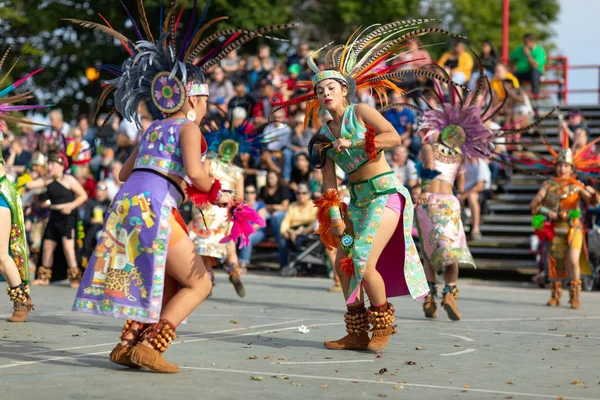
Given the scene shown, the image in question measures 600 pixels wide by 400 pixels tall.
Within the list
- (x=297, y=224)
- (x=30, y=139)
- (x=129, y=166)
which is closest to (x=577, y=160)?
(x=297, y=224)

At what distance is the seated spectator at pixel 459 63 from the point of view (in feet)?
64.1

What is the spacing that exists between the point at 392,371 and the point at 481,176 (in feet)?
36.9

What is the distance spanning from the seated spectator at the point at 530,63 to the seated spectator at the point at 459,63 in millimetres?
1689

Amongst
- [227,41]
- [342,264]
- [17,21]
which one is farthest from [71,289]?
[17,21]

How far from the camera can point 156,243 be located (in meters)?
6.40

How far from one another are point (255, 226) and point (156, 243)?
10.7 meters

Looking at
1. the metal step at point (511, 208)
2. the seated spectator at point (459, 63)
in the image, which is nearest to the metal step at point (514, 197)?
the metal step at point (511, 208)

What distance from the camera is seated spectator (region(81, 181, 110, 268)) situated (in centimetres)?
1562

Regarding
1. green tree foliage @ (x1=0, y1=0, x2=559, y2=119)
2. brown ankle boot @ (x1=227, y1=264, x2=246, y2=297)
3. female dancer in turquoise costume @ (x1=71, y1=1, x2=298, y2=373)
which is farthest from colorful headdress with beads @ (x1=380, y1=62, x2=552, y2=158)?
green tree foliage @ (x1=0, y1=0, x2=559, y2=119)

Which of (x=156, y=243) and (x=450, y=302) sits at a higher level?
(x=156, y=243)

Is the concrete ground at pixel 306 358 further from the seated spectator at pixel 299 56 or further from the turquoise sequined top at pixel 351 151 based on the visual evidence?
the seated spectator at pixel 299 56

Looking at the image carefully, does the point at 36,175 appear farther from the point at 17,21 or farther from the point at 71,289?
the point at 17,21

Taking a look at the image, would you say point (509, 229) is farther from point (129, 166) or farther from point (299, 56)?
point (129, 166)

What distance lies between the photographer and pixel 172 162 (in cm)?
657
